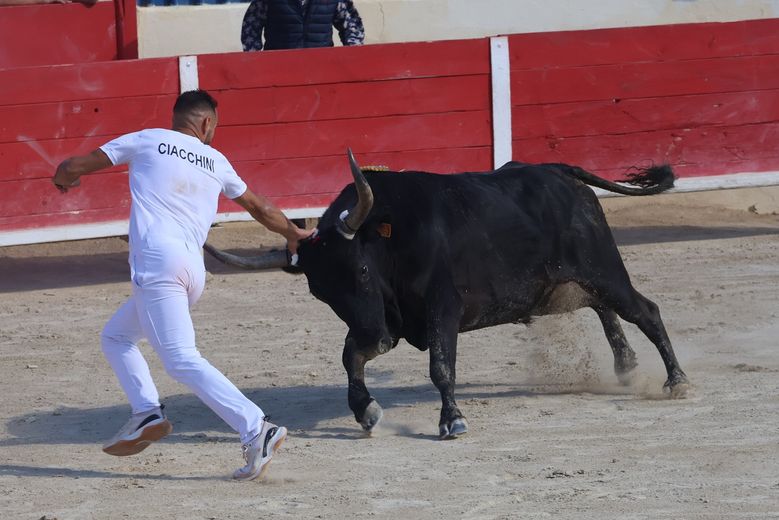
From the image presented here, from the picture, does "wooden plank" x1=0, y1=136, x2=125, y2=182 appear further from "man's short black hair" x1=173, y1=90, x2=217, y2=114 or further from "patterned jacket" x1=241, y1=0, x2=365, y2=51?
"man's short black hair" x1=173, y1=90, x2=217, y2=114

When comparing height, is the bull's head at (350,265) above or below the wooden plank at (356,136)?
above

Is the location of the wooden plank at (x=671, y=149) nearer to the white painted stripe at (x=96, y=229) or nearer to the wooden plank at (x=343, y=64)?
the white painted stripe at (x=96, y=229)

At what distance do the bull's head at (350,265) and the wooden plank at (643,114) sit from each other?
434 cm

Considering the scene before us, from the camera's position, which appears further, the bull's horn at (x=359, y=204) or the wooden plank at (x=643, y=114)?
the wooden plank at (x=643, y=114)

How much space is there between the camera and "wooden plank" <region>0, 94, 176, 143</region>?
8.41 m

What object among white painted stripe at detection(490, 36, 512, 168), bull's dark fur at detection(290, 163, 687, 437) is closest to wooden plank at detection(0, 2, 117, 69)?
white painted stripe at detection(490, 36, 512, 168)

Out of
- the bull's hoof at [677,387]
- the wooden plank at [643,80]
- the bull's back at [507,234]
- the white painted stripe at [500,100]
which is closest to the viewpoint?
the bull's back at [507,234]

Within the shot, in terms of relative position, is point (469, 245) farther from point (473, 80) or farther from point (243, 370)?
→ point (473, 80)

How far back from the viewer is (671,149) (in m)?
9.55

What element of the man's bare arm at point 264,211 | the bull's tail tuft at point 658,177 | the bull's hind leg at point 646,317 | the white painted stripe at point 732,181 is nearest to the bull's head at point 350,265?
the man's bare arm at point 264,211

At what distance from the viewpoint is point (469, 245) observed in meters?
5.42

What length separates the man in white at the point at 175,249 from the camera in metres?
4.50

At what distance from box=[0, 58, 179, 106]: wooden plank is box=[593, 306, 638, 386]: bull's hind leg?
12.1ft

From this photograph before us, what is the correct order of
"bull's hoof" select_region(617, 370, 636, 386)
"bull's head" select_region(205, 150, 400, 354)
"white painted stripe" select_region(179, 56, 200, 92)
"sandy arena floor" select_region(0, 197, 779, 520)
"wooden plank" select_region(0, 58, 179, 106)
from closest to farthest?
"sandy arena floor" select_region(0, 197, 779, 520), "bull's head" select_region(205, 150, 400, 354), "bull's hoof" select_region(617, 370, 636, 386), "wooden plank" select_region(0, 58, 179, 106), "white painted stripe" select_region(179, 56, 200, 92)
